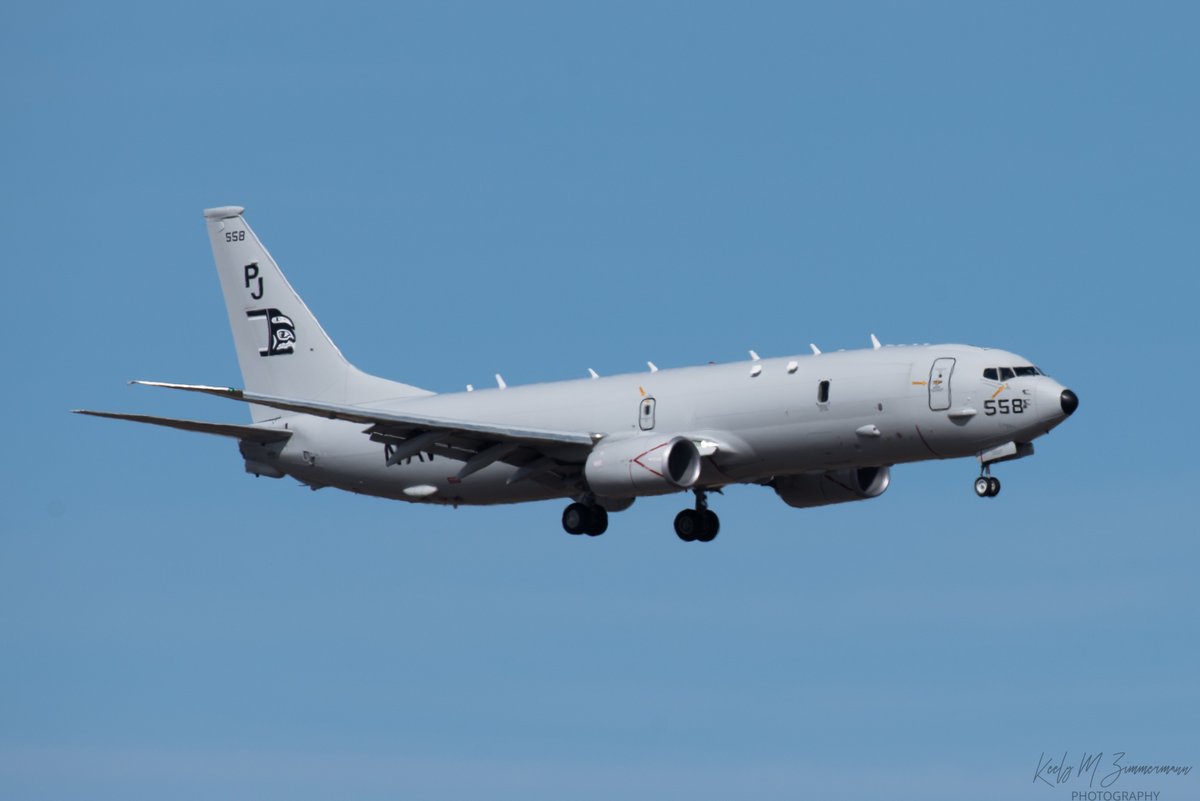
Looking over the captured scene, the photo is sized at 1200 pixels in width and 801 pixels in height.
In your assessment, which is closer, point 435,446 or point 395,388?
point 435,446

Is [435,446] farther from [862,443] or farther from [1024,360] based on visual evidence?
[1024,360]

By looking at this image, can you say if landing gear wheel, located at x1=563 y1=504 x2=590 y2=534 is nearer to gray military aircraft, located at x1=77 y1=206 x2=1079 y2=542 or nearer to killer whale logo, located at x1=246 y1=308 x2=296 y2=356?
gray military aircraft, located at x1=77 y1=206 x2=1079 y2=542

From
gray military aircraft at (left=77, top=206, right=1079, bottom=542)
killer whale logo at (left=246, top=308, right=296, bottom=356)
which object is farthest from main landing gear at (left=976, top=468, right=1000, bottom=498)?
killer whale logo at (left=246, top=308, right=296, bottom=356)

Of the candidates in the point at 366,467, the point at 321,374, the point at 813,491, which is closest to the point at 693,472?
the point at 813,491

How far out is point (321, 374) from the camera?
73375 mm

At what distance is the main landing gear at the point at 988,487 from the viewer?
58219 mm

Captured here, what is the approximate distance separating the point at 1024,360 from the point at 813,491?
9.80 metres

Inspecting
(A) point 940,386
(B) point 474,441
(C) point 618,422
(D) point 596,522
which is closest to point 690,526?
(D) point 596,522

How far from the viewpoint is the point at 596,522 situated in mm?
65500

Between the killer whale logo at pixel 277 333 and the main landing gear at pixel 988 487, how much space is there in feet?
85.5

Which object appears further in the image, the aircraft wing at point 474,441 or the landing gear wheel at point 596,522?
the landing gear wheel at point 596,522

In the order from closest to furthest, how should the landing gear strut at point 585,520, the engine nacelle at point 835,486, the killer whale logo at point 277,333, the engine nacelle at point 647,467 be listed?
1. the engine nacelle at point 647,467
2. the landing gear strut at point 585,520
3. the engine nacelle at point 835,486
4. the killer whale logo at point 277,333

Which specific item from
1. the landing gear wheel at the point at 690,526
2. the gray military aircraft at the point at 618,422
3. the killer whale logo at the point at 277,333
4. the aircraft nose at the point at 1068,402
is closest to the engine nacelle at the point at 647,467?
the gray military aircraft at the point at 618,422

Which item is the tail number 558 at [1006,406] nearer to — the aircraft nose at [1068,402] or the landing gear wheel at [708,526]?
the aircraft nose at [1068,402]
